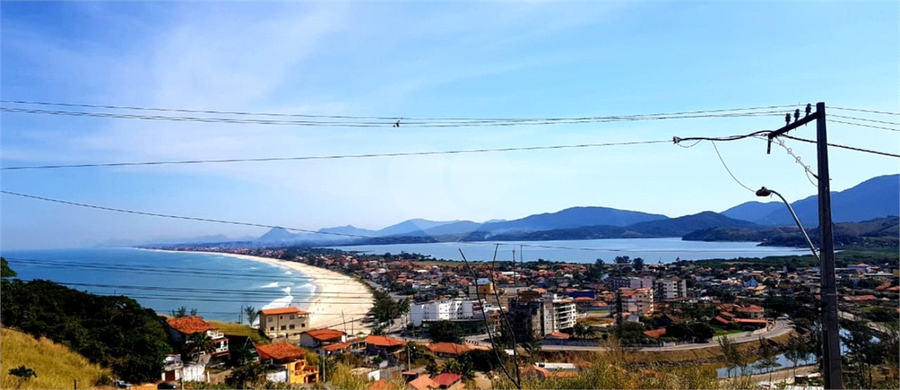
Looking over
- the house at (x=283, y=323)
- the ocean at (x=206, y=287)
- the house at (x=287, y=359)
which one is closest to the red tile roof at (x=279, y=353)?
the house at (x=287, y=359)

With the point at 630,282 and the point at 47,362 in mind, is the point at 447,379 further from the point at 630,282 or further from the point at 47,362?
the point at 630,282

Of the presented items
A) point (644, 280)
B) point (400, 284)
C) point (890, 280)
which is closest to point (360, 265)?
point (400, 284)

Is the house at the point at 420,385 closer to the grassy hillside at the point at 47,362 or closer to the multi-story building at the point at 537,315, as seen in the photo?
the grassy hillside at the point at 47,362

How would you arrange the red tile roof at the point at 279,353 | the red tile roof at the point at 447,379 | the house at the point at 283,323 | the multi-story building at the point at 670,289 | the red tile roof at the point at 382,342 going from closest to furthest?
the red tile roof at the point at 447,379
the red tile roof at the point at 279,353
the red tile roof at the point at 382,342
the multi-story building at the point at 670,289
the house at the point at 283,323

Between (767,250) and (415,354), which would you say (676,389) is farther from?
(767,250)

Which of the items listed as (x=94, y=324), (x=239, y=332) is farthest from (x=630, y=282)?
(x=94, y=324)

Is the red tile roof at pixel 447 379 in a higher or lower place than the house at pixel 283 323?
higher

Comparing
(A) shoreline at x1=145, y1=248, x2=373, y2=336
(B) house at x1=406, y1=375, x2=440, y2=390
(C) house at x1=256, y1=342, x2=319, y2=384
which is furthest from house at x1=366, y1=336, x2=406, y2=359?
(B) house at x1=406, y1=375, x2=440, y2=390
